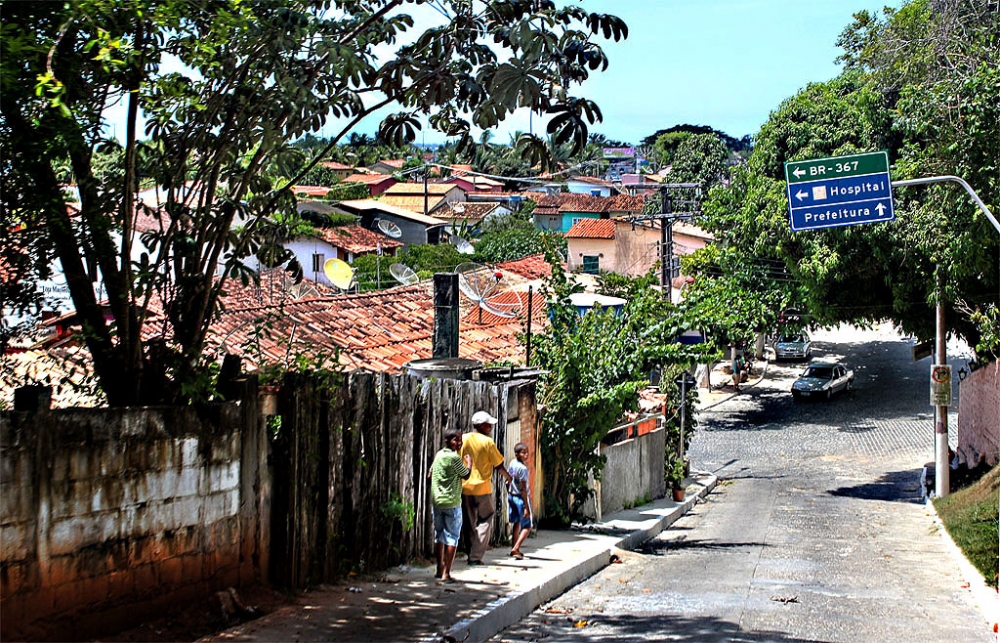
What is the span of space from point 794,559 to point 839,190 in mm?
6641

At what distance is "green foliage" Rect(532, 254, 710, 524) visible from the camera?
15789mm

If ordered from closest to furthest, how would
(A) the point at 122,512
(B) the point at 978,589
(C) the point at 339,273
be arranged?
(A) the point at 122,512, (B) the point at 978,589, (C) the point at 339,273

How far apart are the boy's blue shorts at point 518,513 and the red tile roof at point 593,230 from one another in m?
55.2

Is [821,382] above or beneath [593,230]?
beneath

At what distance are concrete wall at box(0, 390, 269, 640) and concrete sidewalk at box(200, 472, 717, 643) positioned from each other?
1.97 ft

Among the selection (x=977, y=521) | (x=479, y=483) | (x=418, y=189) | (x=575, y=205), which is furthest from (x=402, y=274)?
(x=418, y=189)

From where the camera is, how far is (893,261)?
25.4 m

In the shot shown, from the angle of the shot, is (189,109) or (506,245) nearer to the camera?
(189,109)

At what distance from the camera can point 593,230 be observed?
68.6 metres

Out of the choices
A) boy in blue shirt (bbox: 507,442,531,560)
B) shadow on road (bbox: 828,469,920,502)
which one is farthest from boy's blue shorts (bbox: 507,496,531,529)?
shadow on road (bbox: 828,469,920,502)

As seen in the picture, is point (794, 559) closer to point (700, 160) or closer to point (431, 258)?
point (431, 258)

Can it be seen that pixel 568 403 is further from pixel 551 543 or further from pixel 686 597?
pixel 686 597

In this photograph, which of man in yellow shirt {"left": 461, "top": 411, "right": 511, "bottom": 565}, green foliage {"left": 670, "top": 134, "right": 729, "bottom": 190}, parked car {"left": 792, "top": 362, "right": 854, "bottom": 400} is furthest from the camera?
green foliage {"left": 670, "top": 134, "right": 729, "bottom": 190}

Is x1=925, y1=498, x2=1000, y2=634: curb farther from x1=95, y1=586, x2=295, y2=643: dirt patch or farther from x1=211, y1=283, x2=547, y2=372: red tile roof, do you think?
x1=211, y1=283, x2=547, y2=372: red tile roof
